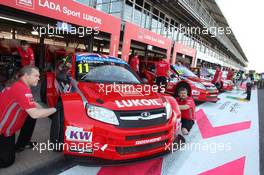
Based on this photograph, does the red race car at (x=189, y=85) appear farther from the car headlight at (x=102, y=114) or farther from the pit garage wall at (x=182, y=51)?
the pit garage wall at (x=182, y=51)

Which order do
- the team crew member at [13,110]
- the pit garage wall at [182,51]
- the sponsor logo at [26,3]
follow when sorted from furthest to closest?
1. the pit garage wall at [182,51]
2. the sponsor logo at [26,3]
3. the team crew member at [13,110]

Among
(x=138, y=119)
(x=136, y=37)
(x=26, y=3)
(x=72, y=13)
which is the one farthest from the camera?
(x=136, y=37)

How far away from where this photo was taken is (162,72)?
23.5ft

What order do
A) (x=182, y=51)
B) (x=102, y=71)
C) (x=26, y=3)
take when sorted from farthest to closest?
(x=182, y=51)
(x=26, y=3)
(x=102, y=71)

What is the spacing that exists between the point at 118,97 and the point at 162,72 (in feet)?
15.2

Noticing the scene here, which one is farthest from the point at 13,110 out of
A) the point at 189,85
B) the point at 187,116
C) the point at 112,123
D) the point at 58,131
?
the point at 189,85

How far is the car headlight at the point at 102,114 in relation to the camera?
2371mm

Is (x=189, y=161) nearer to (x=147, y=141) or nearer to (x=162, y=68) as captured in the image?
(x=147, y=141)

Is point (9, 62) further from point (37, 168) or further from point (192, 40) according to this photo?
point (192, 40)

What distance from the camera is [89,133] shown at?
7.64 feet

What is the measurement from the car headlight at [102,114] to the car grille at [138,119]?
0.19 ft

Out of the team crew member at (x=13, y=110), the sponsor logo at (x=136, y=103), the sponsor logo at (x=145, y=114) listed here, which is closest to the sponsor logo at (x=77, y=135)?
the team crew member at (x=13, y=110)

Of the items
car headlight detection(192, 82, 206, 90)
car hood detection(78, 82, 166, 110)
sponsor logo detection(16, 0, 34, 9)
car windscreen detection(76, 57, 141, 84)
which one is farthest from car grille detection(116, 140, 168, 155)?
sponsor logo detection(16, 0, 34, 9)

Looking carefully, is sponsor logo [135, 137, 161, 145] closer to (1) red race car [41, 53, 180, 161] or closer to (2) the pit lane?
(1) red race car [41, 53, 180, 161]
